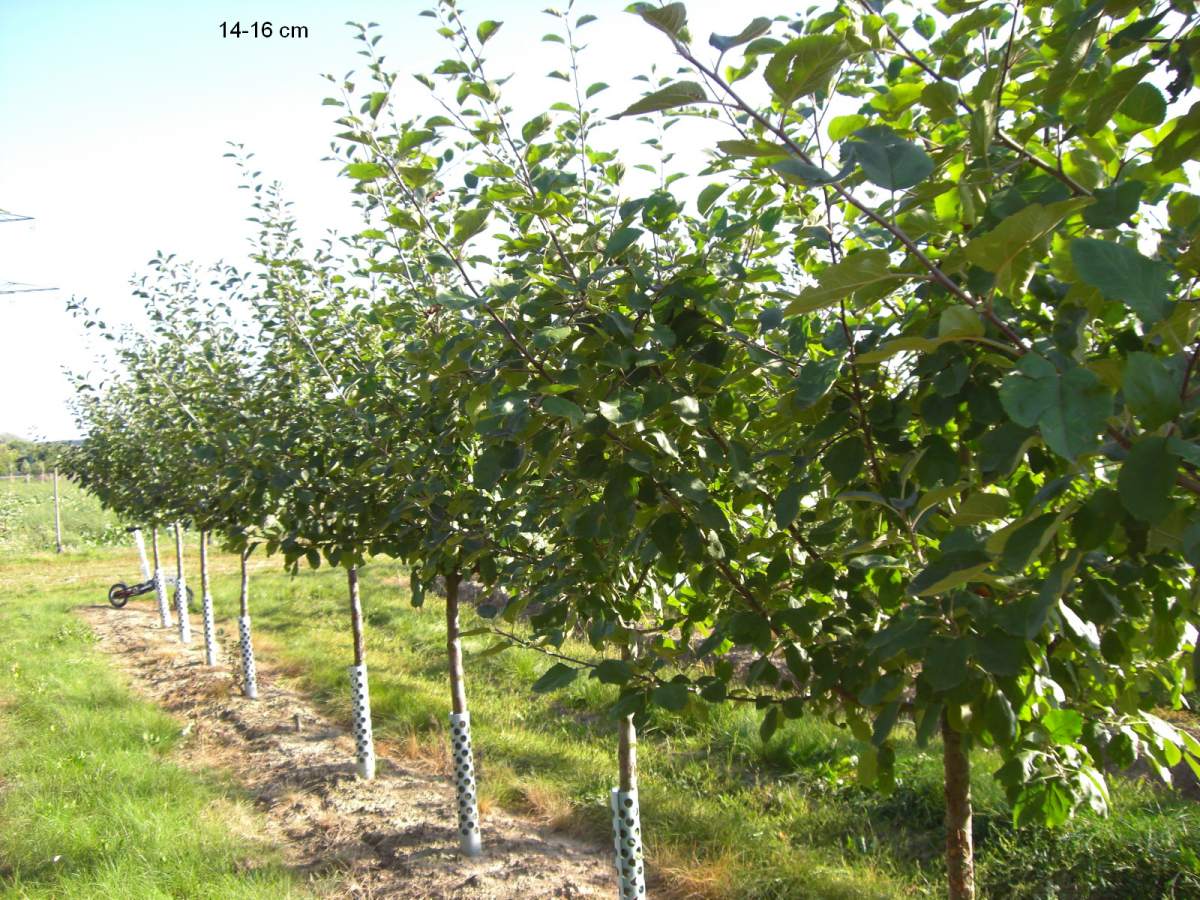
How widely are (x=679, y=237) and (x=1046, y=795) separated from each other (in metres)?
1.33

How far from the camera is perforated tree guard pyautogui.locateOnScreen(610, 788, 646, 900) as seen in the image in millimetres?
3088

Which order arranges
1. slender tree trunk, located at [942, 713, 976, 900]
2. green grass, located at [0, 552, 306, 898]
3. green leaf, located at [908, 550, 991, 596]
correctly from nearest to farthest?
green leaf, located at [908, 550, 991, 596]
slender tree trunk, located at [942, 713, 976, 900]
green grass, located at [0, 552, 306, 898]

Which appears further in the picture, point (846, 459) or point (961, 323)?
point (846, 459)

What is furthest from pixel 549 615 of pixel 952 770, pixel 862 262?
pixel 862 262

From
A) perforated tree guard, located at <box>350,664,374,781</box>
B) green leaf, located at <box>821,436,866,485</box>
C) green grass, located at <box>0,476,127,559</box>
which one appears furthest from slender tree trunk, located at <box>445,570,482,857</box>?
green grass, located at <box>0,476,127,559</box>

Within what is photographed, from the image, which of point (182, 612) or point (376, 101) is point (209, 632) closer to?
point (182, 612)

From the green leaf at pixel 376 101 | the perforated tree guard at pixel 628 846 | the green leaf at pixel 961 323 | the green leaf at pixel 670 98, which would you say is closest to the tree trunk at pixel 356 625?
the perforated tree guard at pixel 628 846

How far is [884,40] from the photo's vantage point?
1338mm

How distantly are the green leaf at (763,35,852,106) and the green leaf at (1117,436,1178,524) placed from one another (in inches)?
18.2

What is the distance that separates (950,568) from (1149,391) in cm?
23

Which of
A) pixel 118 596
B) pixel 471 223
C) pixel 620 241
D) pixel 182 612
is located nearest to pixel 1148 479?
pixel 620 241

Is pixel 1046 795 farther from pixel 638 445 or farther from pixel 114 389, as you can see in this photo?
pixel 114 389

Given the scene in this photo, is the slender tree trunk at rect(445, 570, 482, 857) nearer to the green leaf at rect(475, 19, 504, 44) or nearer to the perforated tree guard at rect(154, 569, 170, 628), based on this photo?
the green leaf at rect(475, 19, 504, 44)

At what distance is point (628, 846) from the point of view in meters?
3.13
